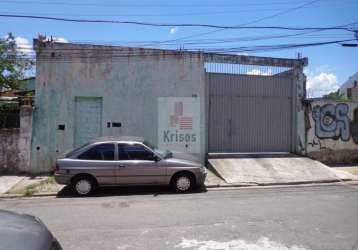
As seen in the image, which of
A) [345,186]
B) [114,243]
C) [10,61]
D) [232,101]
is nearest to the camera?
[114,243]

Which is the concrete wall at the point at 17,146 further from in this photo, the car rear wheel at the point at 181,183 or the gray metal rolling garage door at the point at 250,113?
the gray metal rolling garage door at the point at 250,113

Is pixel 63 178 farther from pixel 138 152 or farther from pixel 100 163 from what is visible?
pixel 138 152

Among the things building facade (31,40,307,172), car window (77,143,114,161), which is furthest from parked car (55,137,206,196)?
building facade (31,40,307,172)

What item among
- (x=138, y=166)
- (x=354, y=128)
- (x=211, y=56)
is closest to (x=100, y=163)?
(x=138, y=166)

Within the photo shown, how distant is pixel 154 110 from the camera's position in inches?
564

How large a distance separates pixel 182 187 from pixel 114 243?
470 centimetres

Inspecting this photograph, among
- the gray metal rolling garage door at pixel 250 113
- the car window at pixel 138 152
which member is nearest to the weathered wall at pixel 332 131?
the gray metal rolling garage door at pixel 250 113

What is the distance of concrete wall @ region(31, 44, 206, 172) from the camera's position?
45.4 ft

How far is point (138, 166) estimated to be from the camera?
33.9ft

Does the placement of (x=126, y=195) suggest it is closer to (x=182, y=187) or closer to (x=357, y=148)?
(x=182, y=187)

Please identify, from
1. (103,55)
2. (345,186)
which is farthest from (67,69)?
(345,186)

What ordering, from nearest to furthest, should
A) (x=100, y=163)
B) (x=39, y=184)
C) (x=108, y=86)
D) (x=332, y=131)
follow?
(x=100, y=163)
(x=39, y=184)
(x=108, y=86)
(x=332, y=131)

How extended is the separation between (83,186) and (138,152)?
1.76m

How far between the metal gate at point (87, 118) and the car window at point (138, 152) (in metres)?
3.95
